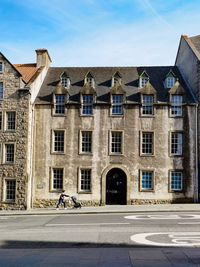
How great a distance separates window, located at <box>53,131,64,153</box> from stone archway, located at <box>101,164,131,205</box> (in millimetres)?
4276

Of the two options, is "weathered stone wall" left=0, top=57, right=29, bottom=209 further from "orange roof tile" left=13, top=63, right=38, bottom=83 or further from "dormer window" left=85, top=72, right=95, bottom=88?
"dormer window" left=85, top=72, right=95, bottom=88

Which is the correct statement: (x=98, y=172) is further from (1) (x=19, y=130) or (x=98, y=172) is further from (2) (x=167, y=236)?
(2) (x=167, y=236)

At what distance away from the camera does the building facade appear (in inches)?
1356

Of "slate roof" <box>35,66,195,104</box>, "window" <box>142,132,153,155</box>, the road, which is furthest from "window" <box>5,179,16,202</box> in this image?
the road

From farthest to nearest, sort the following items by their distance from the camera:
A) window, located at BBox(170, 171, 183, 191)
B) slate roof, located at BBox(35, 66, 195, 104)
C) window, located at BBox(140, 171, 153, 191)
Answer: slate roof, located at BBox(35, 66, 195, 104), window, located at BBox(140, 171, 153, 191), window, located at BBox(170, 171, 183, 191)

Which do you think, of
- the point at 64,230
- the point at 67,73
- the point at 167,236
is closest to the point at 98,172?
the point at 67,73

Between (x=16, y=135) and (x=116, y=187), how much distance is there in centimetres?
952

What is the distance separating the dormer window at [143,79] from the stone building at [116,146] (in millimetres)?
720

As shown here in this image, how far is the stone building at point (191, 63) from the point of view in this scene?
116 feet

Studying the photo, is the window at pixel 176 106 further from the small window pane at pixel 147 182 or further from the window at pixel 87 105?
the window at pixel 87 105

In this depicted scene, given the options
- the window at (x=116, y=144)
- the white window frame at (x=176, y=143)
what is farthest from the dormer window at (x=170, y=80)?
the window at (x=116, y=144)

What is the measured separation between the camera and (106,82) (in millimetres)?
37938

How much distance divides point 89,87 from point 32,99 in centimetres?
505

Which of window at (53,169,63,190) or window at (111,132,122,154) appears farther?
window at (111,132,122,154)
